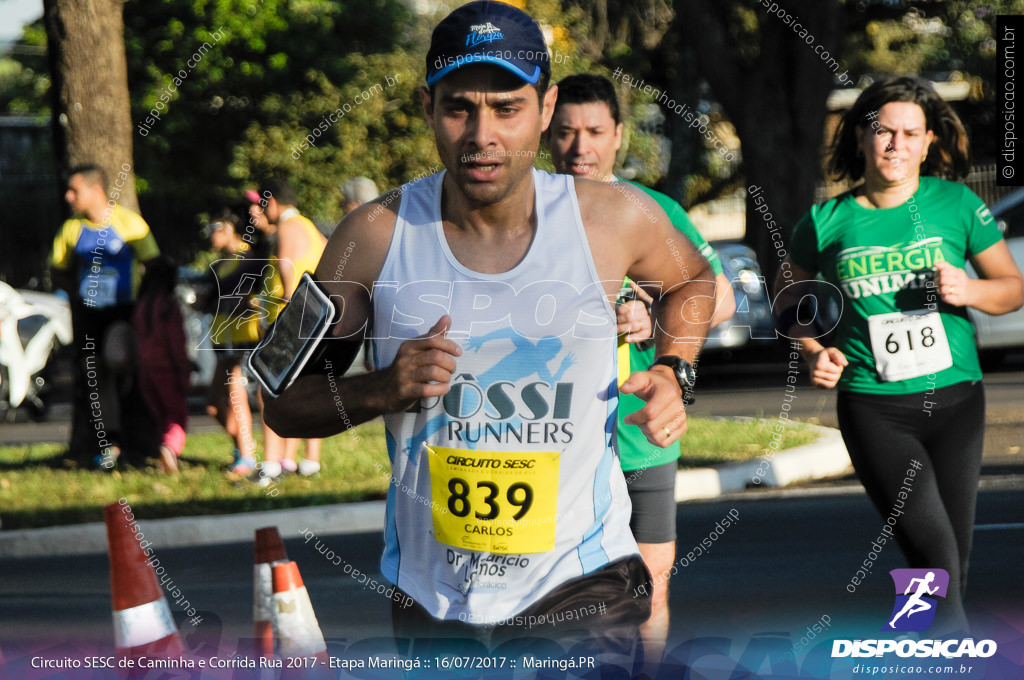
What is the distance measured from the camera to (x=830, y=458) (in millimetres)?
8461

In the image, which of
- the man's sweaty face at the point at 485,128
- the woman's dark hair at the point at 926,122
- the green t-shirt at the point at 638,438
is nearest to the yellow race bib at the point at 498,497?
the man's sweaty face at the point at 485,128

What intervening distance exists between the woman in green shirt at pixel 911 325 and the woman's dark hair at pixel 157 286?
5222 mm

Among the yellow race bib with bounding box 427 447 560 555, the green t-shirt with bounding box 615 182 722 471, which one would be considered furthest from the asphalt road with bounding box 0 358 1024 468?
the yellow race bib with bounding box 427 447 560 555

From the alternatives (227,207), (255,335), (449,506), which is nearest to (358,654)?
(449,506)

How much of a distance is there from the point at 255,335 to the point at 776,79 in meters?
9.46

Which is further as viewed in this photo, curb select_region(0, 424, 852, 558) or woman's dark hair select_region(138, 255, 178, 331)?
woman's dark hair select_region(138, 255, 178, 331)

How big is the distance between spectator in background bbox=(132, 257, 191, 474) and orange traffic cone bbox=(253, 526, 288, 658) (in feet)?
18.2

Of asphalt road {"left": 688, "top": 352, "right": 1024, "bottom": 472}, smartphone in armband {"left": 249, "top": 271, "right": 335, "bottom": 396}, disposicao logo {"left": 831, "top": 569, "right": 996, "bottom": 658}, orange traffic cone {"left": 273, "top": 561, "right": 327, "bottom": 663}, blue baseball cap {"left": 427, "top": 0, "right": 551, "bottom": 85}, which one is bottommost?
asphalt road {"left": 688, "top": 352, "right": 1024, "bottom": 472}

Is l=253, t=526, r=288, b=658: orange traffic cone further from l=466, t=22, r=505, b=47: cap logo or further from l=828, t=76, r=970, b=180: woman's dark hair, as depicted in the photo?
l=828, t=76, r=970, b=180: woman's dark hair

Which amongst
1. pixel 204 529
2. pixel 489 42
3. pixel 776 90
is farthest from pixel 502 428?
pixel 776 90

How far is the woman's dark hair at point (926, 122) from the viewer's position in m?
4.13

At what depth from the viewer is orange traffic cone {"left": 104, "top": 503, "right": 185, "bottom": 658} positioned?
10.0 ft

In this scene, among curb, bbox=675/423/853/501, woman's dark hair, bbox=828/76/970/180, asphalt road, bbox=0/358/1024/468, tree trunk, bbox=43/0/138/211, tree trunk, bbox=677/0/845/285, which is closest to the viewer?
woman's dark hair, bbox=828/76/970/180

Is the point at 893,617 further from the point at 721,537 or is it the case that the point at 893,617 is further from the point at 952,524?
the point at 721,537
